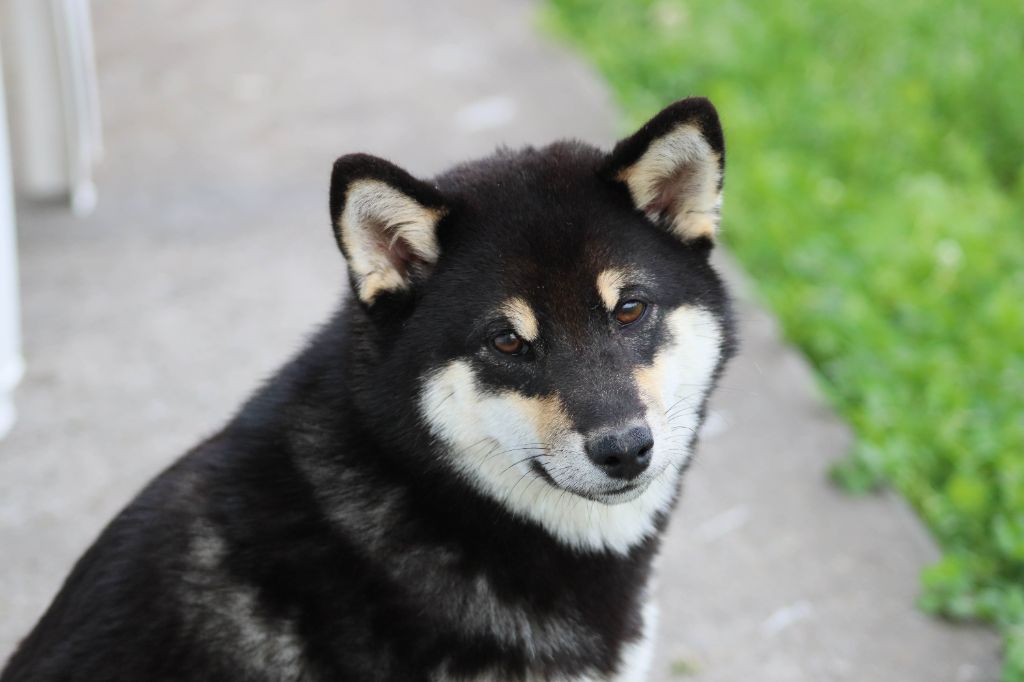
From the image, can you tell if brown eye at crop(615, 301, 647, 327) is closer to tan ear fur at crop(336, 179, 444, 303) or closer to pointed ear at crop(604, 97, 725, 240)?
pointed ear at crop(604, 97, 725, 240)

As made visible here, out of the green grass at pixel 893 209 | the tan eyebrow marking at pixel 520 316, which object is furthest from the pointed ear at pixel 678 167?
the green grass at pixel 893 209

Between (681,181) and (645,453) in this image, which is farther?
(681,181)

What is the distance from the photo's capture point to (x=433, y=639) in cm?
263

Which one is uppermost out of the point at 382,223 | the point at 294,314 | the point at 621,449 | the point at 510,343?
the point at 382,223

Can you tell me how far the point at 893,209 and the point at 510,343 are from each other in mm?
3823

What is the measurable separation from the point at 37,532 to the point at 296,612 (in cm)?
180

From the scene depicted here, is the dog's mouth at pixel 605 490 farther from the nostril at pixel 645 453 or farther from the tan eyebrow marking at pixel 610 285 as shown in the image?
the tan eyebrow marking at pixel 610 285

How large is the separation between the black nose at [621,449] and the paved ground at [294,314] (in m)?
1.23

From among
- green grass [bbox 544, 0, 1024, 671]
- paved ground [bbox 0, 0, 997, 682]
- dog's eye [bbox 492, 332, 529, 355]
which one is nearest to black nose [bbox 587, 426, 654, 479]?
dog's eye [bbox 492, 332, 529, 355]

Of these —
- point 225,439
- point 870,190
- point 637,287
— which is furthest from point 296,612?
point 870,190

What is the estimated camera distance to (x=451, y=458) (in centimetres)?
270

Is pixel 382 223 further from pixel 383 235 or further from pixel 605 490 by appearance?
pixel 605 490

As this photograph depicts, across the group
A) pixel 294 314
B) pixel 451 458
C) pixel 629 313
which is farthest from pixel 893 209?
pixel 451 458

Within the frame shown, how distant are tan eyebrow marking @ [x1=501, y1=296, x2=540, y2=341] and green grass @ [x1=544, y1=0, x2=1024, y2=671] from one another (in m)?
1.82
